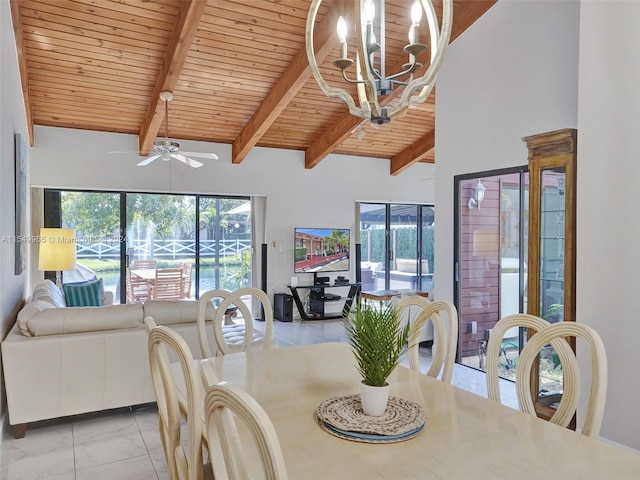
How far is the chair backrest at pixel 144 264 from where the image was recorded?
7.14 meters

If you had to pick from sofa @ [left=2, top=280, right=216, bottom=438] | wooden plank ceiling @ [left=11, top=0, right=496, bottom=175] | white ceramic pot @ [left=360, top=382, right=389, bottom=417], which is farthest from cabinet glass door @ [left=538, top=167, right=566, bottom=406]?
sofa @ [left=2, top=280, right=216, bottom=438]

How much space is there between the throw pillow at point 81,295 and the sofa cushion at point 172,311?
2501 millimetres

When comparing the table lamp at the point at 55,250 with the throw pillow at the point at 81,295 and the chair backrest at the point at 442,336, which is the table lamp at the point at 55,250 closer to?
the throw pillow at the point at 81,295

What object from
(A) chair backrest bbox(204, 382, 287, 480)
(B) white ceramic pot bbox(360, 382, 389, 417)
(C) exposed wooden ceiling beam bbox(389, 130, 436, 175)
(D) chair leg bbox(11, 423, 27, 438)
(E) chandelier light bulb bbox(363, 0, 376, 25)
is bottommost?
(D) chair leg bbox(11, 423, 27, 438)

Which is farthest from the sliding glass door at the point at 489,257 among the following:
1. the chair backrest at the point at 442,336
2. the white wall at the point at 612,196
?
the chair backrest at the point at 442,336

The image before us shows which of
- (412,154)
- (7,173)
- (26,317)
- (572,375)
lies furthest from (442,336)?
(412,154)

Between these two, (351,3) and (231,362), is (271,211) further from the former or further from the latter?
(231,362)

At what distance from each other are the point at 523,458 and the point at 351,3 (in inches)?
163

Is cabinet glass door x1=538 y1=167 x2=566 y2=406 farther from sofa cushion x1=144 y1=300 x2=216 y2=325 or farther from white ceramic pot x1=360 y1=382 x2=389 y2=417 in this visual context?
sofa cushion x1=144 y1=300 x2=216 y2=325

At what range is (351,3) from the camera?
14.2ft

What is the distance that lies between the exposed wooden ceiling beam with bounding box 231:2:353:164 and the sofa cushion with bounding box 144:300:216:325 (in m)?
2.59

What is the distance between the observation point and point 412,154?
838 centimetres

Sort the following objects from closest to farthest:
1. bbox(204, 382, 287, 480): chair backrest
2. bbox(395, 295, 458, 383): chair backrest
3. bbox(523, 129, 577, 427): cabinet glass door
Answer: bbox(204, 382, 287, 480): chair backrest, bbox(395, 295, 458, 383): chair backrest, bbox(523, 129, 577, 427): cabinet glass door

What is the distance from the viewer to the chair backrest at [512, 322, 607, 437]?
151cm
